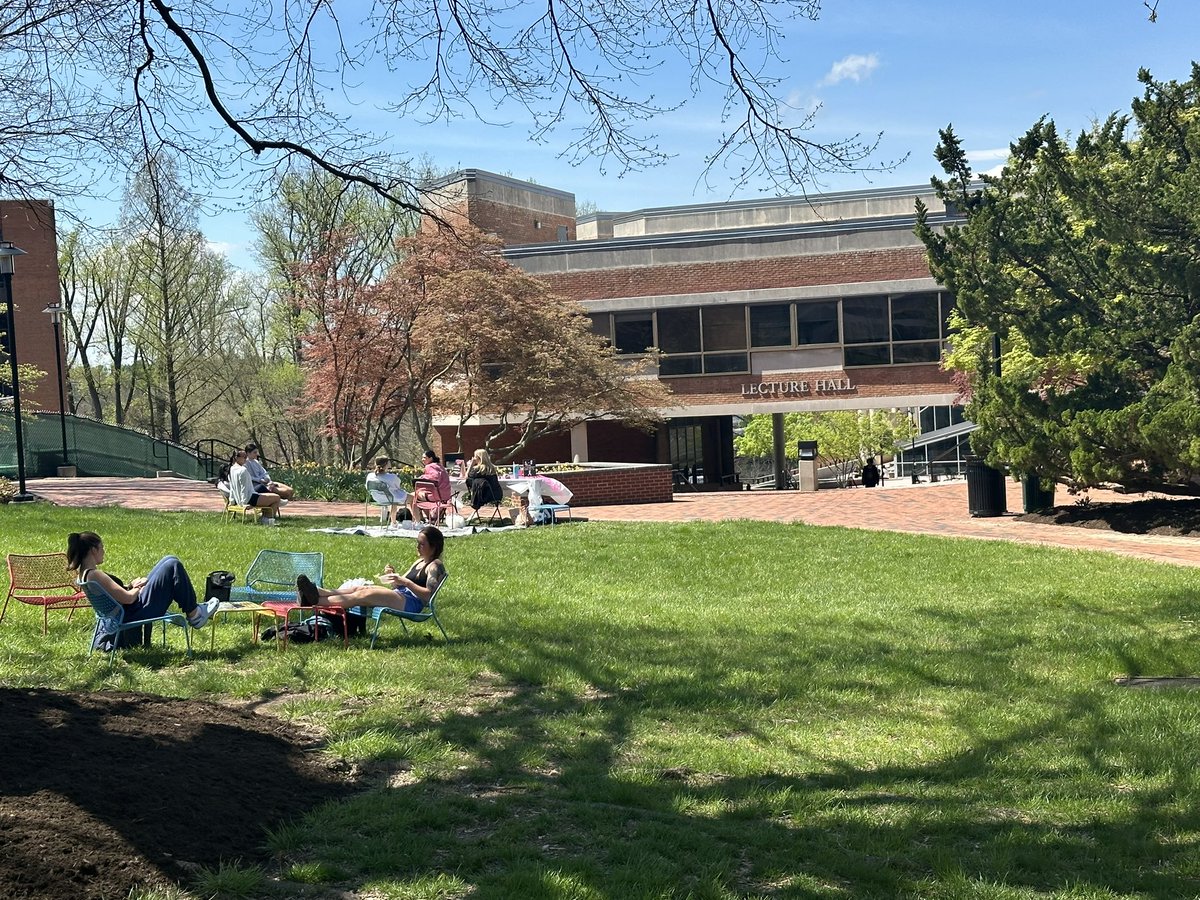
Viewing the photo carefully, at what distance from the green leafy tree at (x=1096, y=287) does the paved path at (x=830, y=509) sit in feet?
4.32

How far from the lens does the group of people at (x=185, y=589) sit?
8844 millimetres

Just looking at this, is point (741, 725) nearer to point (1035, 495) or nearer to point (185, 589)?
point (185, 589)

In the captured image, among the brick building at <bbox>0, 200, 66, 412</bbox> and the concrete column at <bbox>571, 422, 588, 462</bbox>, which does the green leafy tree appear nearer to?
the concrete column at <bbox>571, 422, 588, 462</bbox>

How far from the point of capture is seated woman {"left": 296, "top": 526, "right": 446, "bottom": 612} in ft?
30.9

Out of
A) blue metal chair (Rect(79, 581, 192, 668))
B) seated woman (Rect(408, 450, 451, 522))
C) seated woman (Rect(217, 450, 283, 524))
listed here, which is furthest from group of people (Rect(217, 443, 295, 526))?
blue metal chair (Rect(79, 581, 192, 668))

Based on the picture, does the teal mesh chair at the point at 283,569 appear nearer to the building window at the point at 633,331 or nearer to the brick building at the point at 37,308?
the building window at the point at 633,331

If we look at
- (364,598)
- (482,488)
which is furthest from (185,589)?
(482,488)

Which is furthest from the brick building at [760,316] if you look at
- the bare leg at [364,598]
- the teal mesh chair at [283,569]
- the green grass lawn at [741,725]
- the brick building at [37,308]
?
the bare leg at [364,598]

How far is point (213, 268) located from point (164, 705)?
45.7 m

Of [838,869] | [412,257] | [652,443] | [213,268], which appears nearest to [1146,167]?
[838,869]

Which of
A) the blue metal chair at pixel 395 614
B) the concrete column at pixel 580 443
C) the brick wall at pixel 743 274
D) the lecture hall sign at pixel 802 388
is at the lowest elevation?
the blue metal chair at pixel 395 614

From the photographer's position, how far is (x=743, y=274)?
39.3m

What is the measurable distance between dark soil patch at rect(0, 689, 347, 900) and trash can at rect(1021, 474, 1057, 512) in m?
16.7

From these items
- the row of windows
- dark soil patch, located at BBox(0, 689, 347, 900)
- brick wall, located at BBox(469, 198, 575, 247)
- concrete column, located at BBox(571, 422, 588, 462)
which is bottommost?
dark soil patch, located at BBox(0, 689, 347, 900)
